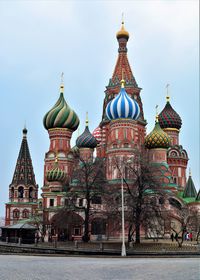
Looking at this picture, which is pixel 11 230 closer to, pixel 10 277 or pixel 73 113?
pixel 73 113

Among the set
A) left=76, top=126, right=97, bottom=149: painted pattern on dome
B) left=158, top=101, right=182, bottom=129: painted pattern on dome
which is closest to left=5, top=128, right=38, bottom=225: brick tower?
left=76, top=126, right=97, bottom=149: painted pattern on dome

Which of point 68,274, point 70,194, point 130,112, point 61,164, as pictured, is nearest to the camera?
point 68,274

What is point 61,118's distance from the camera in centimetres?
5612

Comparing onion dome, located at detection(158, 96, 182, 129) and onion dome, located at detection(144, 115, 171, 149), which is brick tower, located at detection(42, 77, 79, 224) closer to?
onion dome, located at detection(144, 115, 171, 149)

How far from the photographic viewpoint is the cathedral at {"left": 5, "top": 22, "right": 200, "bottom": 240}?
155ft

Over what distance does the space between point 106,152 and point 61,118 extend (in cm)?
903

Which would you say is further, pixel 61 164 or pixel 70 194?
pixel 61 164

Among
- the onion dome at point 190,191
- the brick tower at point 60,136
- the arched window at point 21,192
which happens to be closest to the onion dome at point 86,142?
the brick tower at point 60,136

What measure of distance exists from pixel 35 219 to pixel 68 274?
120 ft

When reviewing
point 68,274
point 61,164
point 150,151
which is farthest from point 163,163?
point 68,274

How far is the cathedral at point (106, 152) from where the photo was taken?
155 feet

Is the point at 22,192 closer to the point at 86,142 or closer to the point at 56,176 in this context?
the point at 86,142

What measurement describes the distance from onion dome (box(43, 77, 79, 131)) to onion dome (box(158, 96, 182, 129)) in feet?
39.6

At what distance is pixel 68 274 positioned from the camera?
48.3 feet
